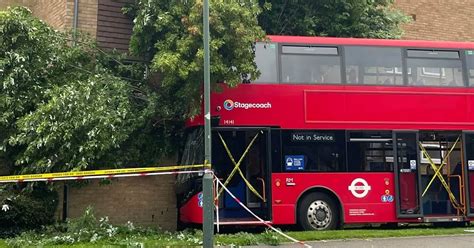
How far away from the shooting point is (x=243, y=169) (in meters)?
12.1

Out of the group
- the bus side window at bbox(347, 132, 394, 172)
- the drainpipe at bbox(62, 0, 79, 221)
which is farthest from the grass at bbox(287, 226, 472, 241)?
the drainpipe at bbox(62, 0, 79, 221)

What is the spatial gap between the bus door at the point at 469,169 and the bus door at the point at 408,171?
4.27ft

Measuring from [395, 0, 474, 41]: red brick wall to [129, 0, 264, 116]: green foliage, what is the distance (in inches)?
444

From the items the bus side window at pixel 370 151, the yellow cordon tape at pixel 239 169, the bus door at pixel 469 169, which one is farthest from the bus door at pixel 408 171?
the yellow cordon tape at pixel 239 169

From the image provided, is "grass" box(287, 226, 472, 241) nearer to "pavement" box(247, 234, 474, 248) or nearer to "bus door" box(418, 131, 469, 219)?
"pavement" box(247, 234, 474, 248)

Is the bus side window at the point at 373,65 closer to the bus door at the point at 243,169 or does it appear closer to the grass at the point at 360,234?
the bus door at the point at 243,169

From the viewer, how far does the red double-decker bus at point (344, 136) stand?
1191 centimetres

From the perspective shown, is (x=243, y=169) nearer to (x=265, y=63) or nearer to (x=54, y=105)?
(x=265, y=63)

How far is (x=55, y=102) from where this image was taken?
10.8 m

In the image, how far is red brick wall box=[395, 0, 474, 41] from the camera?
20938mm

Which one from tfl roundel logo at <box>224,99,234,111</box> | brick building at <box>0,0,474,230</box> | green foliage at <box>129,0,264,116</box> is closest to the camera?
green foliage at <box>129,0,264,116</box>

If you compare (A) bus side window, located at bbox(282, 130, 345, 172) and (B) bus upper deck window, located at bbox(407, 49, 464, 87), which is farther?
(B) bus upper deck window, located at bbox(407, 49, 464, 87)

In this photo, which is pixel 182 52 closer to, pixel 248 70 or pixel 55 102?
pixel 248 70

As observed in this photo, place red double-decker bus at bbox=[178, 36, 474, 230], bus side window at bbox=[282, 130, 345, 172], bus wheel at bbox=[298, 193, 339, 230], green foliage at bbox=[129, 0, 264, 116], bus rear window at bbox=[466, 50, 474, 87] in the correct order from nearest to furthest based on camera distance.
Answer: green foliage at bbox=[129, 0, 264, 116], red double-decker bus at bbox=[178, 36, 474, 230], bus wheel at bbox=[298, 193, 339, 230], bus side window at bbox=[282, 130, 345, 172], bus rear window at bbox=[466, 50, 474, 87]
